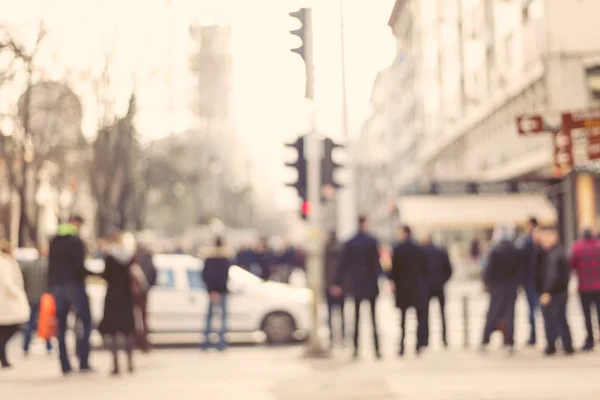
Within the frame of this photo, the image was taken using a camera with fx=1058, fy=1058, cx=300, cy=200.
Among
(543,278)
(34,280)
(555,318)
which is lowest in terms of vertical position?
(555,318)

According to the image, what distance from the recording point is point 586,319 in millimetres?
14117

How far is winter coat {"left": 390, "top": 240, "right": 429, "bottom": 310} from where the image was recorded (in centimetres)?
1433

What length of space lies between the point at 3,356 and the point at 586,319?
768cm

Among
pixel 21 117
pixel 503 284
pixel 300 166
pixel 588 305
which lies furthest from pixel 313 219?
pixel 21 117

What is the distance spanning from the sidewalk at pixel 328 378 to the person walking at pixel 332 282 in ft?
3.04

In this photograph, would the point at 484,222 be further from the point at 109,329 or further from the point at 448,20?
the point at 109,329

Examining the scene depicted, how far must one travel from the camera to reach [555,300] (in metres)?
13.8

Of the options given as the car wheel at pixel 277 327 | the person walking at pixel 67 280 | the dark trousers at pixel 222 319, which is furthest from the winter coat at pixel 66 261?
the car wheel at pixel 277 327

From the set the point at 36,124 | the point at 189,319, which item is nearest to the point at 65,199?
the point at 36,124

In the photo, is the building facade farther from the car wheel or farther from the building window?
the car wheel

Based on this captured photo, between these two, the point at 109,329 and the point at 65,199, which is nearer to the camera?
the point at 109,329

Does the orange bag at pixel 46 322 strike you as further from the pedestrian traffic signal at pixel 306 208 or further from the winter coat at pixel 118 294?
the pedestrian traffic signal at pixel 306 208

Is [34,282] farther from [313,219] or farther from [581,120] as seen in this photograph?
[581,120]

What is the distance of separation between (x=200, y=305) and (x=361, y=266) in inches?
142
